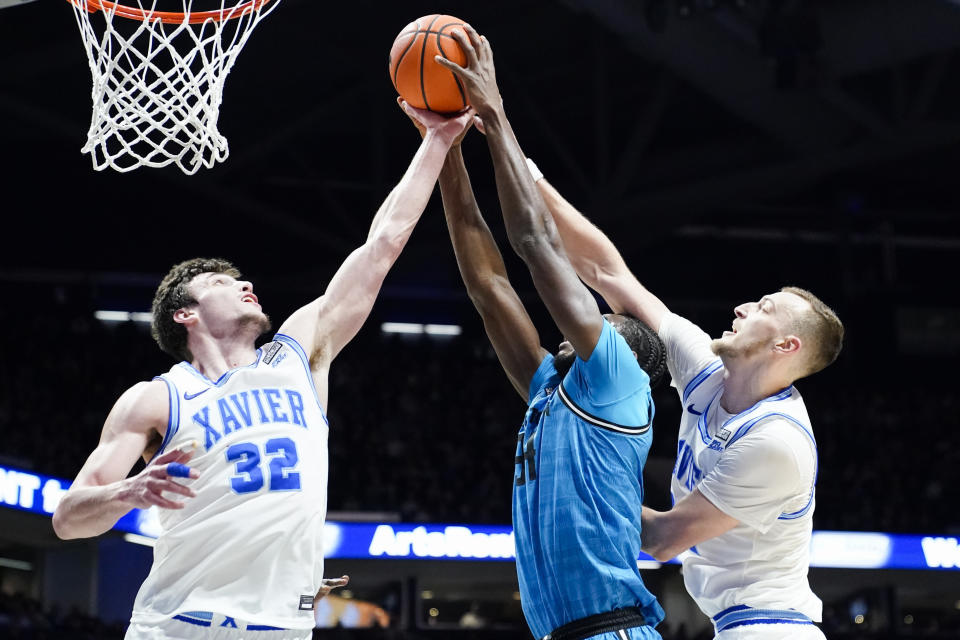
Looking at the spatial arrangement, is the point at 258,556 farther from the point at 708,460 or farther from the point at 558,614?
the point at 708,460

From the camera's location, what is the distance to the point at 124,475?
314cm

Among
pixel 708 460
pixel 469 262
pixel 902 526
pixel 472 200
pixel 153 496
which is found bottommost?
pixel 153 496

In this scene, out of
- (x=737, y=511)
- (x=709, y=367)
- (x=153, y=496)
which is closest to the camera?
(x=153, y=496)

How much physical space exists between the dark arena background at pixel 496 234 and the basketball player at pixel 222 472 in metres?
7.94

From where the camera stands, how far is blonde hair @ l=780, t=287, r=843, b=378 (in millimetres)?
3799

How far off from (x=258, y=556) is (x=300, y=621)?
0.70 feet

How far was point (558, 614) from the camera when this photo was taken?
3.23 metres

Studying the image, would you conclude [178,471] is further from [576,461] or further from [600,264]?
[600,264]

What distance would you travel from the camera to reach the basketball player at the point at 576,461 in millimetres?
3201

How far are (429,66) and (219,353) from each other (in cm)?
118

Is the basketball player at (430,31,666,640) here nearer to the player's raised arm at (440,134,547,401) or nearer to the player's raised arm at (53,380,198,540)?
the player's raised arm at (440,134,547,401)

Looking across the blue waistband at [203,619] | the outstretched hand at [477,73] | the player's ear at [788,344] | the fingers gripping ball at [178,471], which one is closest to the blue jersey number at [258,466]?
the blue waistband at [203,619]

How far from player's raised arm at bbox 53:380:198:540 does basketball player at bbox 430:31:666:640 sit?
Result: 39.3 inches

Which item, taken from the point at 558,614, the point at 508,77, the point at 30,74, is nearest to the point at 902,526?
the point at 508,77
